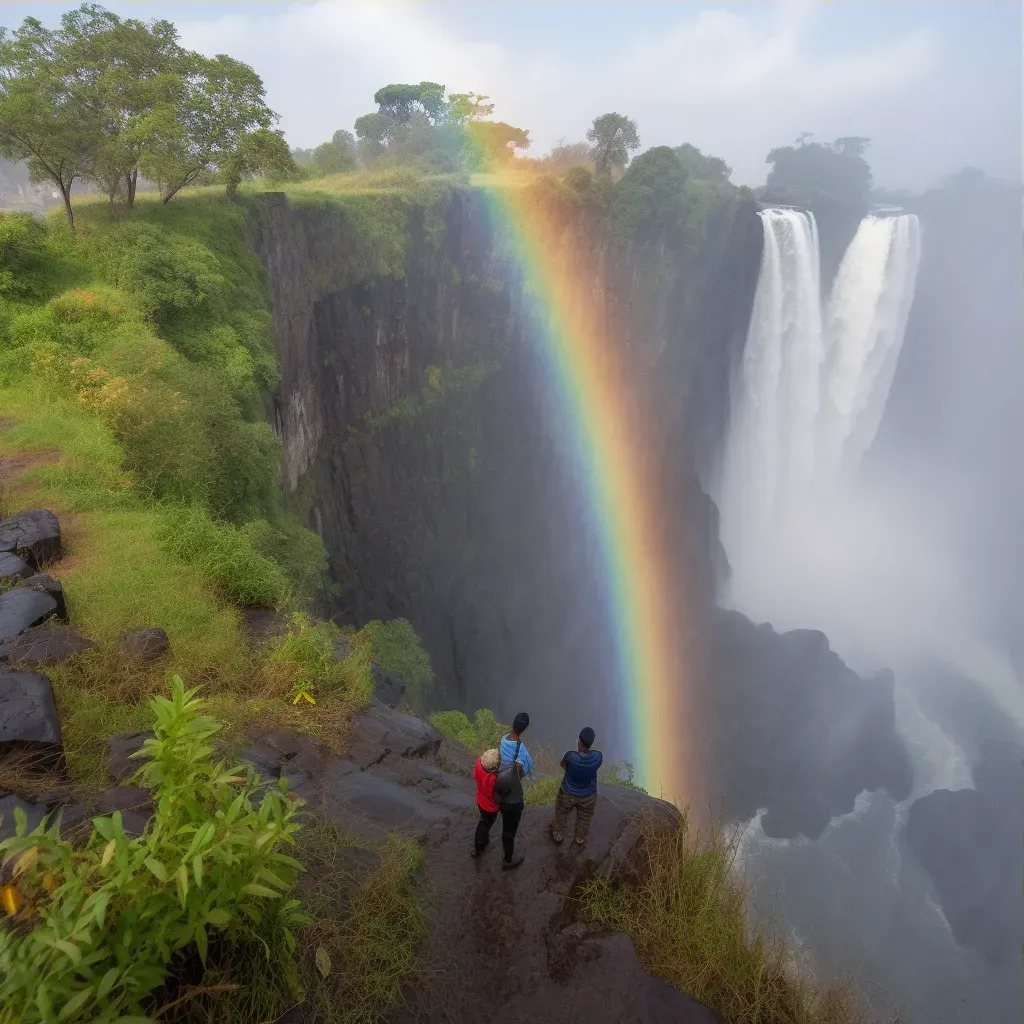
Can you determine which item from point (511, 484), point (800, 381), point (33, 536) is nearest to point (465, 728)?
point (33, 536)

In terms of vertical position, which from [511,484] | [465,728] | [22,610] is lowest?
[465,728]

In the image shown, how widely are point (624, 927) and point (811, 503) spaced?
141 ft

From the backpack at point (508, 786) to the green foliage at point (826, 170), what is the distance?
57.4m

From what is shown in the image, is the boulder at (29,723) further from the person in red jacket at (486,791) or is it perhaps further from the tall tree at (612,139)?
the tall tree at (612,139)

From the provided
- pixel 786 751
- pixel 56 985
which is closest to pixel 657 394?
pixel 786 751

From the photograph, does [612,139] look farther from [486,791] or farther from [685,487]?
[486,791]

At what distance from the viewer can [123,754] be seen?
185 inches

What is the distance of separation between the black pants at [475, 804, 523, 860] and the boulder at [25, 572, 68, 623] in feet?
15.0

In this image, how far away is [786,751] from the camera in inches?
975

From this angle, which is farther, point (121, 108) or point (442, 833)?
point (121, 108)

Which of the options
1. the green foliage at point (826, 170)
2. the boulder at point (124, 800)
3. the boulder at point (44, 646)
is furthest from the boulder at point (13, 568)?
the green foliage at point (826, 170)

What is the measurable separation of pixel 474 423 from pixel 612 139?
70.7ft

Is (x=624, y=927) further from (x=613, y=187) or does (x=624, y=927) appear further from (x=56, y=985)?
(x=613, y=187)

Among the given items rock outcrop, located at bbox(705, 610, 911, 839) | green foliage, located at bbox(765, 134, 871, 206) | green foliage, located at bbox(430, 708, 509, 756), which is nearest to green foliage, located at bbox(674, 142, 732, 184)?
green foliage, located at bbox(765, 134, 871, 206)
